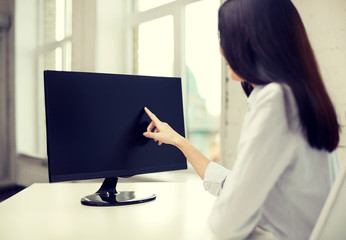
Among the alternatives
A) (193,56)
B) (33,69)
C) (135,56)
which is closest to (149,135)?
(193,56)

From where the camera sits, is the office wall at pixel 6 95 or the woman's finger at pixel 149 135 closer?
the woman's finger at pixel 149 135

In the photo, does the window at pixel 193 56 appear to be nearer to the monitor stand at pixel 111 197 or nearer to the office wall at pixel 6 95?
the monitor stand at pixel 111 197

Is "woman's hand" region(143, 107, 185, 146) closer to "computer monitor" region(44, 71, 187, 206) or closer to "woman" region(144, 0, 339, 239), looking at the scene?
"computer monitor" region(44, 71, 187, 206)

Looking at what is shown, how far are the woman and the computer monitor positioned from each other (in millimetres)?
496

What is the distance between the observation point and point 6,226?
3.34 feet

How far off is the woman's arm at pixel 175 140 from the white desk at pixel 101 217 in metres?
0.16

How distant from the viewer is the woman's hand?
1208 millimetres

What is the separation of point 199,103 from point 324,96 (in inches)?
86.2

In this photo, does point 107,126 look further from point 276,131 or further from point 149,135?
point 276,131

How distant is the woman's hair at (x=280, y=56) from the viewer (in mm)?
759

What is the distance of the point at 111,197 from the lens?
131 centimetres

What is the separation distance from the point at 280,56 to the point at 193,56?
2242mm

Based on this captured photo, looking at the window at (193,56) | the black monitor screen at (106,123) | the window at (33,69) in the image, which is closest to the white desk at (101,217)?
the black monitor screen at (106,123)

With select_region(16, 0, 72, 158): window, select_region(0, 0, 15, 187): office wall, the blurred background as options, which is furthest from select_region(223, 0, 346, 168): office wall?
select_region(0, 0, 15, 187): office wall
